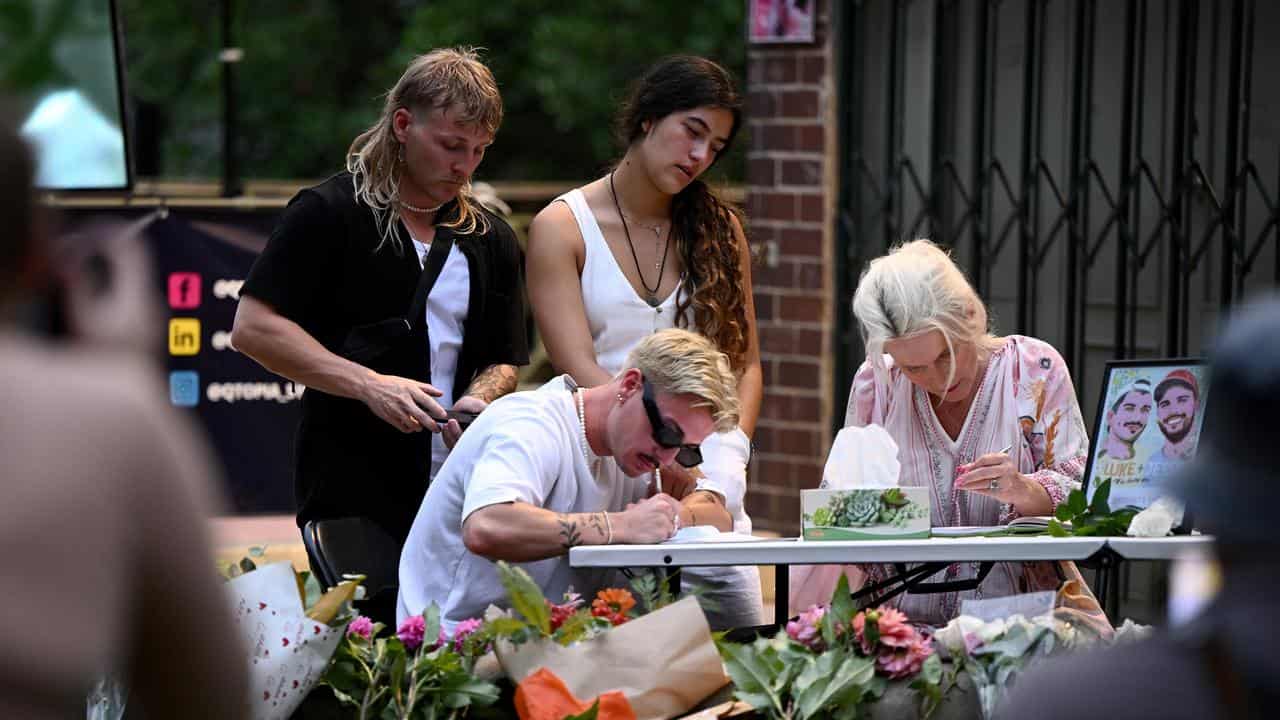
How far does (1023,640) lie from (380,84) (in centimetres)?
1415

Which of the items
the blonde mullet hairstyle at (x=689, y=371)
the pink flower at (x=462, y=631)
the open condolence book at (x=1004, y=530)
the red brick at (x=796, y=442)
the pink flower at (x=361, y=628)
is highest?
the blonde mullet hairstyle at (x=689, y=371)

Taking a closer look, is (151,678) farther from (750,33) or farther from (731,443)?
(750,33)

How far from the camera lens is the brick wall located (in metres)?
5.82

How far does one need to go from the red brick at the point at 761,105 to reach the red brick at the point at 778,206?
0.91 feet

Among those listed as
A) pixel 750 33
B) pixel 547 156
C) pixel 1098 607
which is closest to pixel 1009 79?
pixel 750 33

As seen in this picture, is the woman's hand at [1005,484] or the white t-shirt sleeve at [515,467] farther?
the woman's hand at [1005,484]

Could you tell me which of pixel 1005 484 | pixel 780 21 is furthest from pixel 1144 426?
pixel 780 21

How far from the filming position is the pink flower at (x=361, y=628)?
276 centimetres

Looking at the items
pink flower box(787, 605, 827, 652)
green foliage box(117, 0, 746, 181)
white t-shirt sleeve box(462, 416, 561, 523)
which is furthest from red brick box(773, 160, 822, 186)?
green foliage box(117, 0, 746, 181)

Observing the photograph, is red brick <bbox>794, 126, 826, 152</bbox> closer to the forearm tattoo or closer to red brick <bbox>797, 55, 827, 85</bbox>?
red brick <bbox>797, 55, 827, 85</bbox>

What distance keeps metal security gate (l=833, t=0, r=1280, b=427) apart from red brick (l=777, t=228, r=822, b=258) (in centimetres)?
9

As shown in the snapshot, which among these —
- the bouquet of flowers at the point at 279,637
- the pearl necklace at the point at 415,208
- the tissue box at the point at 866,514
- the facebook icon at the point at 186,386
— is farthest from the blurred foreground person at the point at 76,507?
the facebook icon at the point at 186,386

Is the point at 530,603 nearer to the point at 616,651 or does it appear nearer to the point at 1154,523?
the point at 616,651

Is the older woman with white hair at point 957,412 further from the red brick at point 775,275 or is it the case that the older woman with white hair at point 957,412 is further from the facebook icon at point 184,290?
the facebook icon at point 184,290
